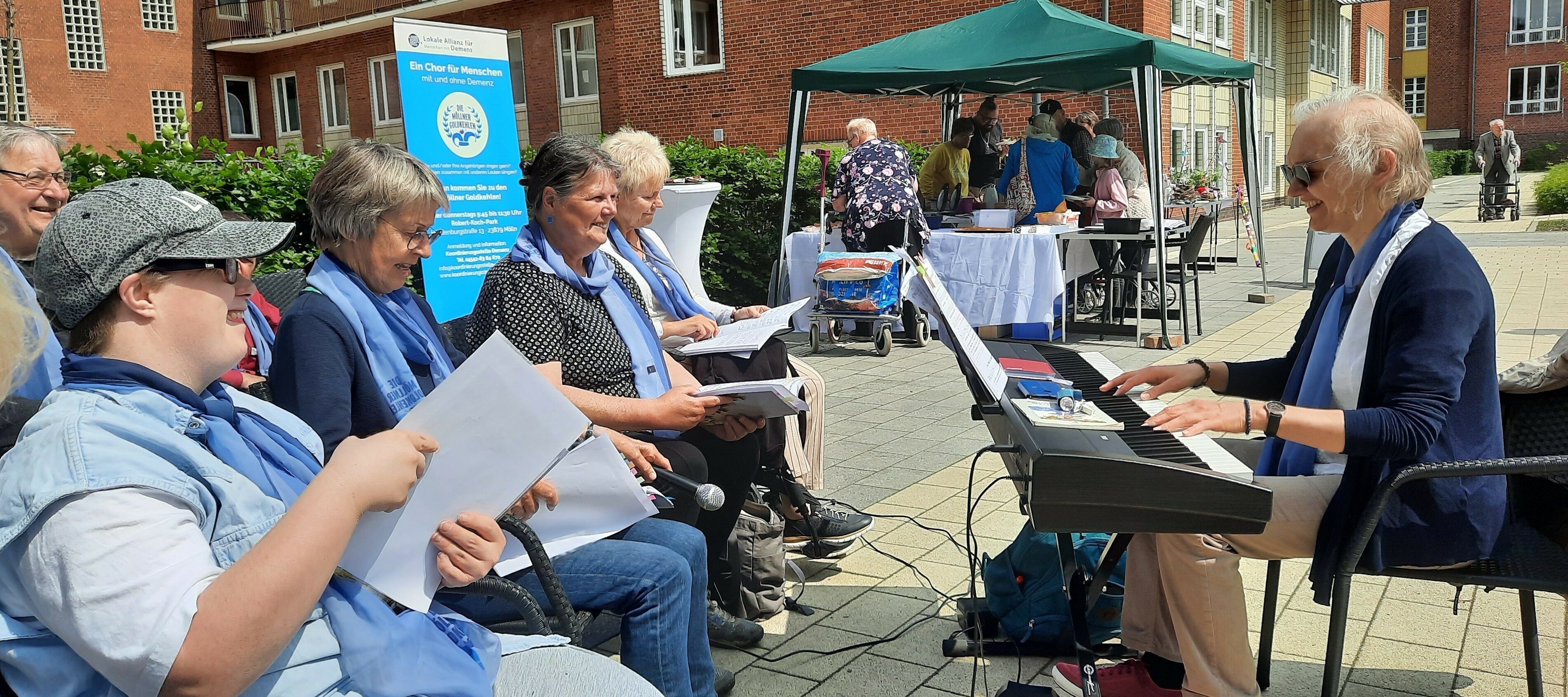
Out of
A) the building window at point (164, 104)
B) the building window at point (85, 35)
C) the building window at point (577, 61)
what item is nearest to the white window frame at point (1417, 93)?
the building window at point (577, 61)

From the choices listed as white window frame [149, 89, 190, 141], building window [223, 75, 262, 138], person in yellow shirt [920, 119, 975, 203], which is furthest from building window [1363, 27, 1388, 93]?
white window frame [149, 89, 190, 141]

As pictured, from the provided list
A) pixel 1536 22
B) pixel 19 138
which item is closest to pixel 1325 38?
pixel 1536 22

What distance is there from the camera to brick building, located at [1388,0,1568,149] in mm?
45781

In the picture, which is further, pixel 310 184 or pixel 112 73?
pixel 112 73

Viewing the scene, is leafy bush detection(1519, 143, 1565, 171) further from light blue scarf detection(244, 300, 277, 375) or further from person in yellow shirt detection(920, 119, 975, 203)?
light blue scarf detection(244, 300, 277, 375)

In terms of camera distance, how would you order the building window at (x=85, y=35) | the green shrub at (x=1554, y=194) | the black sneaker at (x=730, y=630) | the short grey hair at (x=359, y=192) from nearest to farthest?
the short grey hair at (x=359, y=192) → the black sneaker at (x=730, y=630) → the green shrub at (x=1554, y=194) → the building window at (x=85, y=35)

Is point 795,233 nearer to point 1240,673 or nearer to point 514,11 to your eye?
point 1240,673

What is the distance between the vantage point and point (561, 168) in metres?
3.22

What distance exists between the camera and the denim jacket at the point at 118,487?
133 centimetres

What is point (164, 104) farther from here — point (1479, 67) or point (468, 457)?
point (1479, 67)

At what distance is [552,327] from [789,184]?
7.58 meters

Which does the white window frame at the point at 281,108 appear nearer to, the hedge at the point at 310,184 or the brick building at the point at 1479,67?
the hedge at the point at 310,184

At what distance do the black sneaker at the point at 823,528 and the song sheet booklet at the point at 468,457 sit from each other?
244 cm

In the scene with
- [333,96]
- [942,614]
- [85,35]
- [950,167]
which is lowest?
[942,614]
